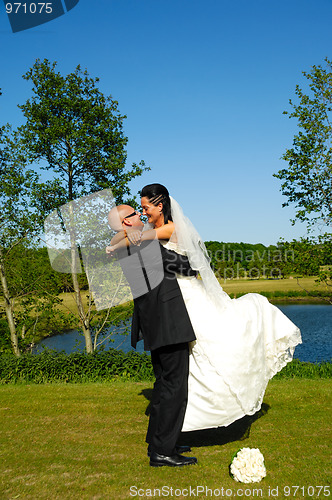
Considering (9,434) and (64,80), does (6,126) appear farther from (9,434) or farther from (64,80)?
(9,434)

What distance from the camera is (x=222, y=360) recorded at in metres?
3.90

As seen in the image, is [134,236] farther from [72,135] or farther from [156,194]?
[72,135]

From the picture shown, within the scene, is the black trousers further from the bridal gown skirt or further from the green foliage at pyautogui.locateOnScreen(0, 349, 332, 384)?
the green foliage at pyautogui.locateOnScreen(0, 349, 332, 384)

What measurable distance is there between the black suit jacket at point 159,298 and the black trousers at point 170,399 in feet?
0.56

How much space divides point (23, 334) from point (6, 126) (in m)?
6.20

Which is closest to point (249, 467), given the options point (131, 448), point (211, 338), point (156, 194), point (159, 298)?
point (211, 338)

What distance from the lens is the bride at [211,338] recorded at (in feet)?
12.7

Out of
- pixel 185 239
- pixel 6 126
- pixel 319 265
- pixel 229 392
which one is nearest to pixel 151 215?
pixel 185 239

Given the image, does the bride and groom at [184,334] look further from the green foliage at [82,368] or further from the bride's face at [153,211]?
the green foliage at [82,368]

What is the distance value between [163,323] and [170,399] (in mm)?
726

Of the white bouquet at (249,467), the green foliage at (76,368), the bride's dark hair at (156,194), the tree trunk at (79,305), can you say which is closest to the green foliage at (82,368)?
the green foliage at (76,368)

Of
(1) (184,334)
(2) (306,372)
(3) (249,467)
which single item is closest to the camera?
(3) (249,467)

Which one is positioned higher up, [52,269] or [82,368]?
[52,269]

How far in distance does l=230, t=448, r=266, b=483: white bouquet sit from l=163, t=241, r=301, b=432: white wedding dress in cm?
55
